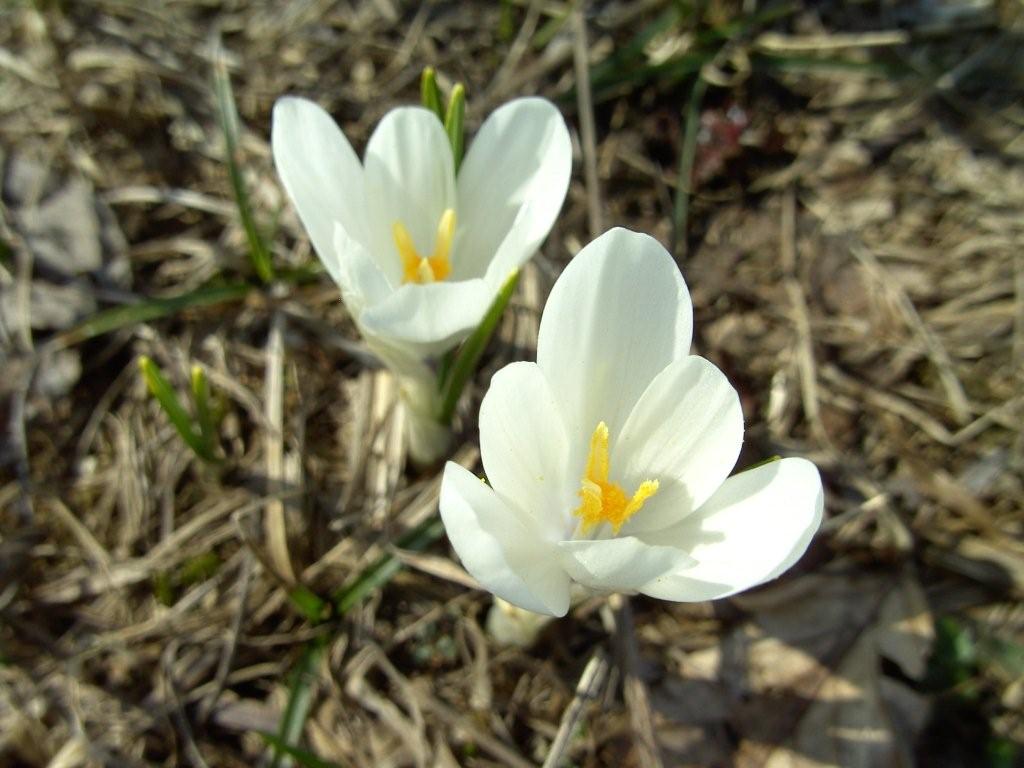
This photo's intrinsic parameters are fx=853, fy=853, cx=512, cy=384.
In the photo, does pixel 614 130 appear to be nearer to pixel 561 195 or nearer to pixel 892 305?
pixel 892 305

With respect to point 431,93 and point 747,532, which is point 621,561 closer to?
point 747,532

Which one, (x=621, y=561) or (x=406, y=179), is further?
(x=406, y=179)

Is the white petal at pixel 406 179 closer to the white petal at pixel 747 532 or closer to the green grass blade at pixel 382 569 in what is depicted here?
the green grass blade at pixel 382 569

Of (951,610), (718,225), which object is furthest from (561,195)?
(951,610)

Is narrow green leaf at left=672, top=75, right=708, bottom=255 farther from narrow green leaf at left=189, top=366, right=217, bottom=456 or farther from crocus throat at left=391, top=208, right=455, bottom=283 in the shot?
narrow green leaf at left=189, top=366, right=217, bottom=456

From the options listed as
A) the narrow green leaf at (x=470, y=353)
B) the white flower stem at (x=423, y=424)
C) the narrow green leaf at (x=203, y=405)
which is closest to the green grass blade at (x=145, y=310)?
the narrow green leaf at (x=203, y=405)

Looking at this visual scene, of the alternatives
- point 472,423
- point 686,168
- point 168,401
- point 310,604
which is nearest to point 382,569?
point 310,604
